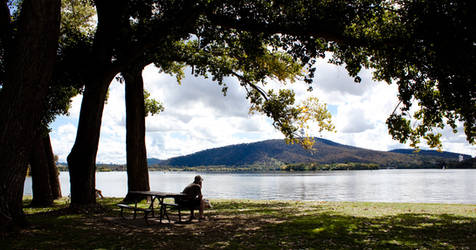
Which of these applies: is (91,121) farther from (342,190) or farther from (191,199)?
(342,190)

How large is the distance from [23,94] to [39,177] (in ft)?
32.6

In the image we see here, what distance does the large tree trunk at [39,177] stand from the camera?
16484 mm

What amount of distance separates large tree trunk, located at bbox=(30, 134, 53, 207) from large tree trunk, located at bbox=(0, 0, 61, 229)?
8755 millimetres

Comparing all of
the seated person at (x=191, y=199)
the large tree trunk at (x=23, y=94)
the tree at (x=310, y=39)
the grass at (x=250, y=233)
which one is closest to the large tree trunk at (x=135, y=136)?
the tree at (x=310, y=39)

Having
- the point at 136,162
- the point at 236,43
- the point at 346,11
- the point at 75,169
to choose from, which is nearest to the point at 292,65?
the point at 236,43

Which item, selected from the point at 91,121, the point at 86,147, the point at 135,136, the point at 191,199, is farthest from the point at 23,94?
the point at 135,136

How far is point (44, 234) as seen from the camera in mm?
8508

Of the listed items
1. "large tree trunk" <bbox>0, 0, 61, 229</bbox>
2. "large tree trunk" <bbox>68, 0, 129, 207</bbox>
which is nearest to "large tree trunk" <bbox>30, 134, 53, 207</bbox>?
"large tree trunk" <bbox>68, 0, 129, 207</bbox>

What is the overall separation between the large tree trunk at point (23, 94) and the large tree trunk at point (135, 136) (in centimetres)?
858

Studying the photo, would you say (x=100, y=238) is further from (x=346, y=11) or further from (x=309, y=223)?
(x=346, y=11)

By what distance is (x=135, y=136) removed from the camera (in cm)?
1788

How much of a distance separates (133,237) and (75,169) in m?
5.34

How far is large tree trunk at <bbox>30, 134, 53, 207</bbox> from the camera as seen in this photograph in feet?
54.1

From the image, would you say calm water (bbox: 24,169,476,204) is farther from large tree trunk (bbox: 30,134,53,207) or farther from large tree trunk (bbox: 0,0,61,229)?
large tree trunk (bbox: 0,0,61,229)
